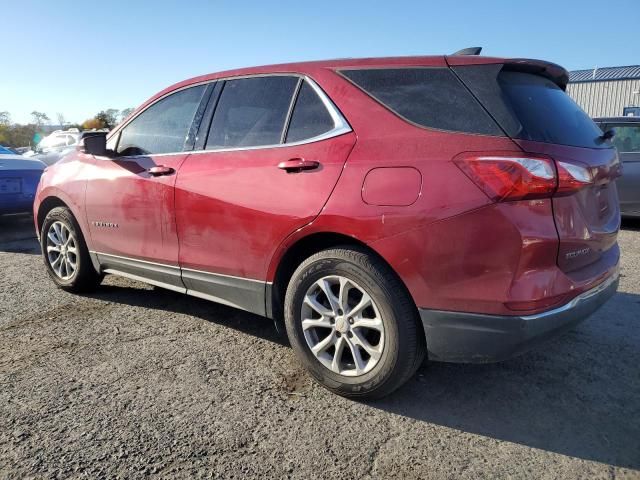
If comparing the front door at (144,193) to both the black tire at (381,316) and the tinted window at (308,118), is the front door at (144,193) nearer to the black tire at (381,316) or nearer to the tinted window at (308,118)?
the tinted window at (308,118)

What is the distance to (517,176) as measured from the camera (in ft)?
7.10

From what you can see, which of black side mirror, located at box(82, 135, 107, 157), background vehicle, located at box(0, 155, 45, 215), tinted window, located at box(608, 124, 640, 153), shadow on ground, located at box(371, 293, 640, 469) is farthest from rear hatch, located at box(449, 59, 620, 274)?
background vehicle, located at box(0, 155, 45, 215)

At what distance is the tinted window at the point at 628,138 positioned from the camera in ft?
24.2

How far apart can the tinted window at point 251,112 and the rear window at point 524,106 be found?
1.08 metres

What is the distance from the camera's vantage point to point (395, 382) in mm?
2498

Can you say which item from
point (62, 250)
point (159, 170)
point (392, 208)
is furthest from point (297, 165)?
point (62, 250)

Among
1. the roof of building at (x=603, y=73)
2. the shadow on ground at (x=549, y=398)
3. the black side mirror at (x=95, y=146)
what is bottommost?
the shadow on ground at (x=549, y=398)

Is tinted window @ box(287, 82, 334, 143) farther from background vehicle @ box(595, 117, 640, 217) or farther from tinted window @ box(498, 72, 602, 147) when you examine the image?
background vehicle @ box(595, 117, 640, 217)

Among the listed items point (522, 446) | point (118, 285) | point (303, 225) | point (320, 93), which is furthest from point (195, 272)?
point (522, 446)

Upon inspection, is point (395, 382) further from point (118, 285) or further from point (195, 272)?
point (118, 285)

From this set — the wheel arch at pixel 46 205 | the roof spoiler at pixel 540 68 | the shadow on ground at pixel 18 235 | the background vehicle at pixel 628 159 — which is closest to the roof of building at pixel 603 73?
the background vehicle at pixel 628 159

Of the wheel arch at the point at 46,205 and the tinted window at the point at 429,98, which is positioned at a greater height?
the tinted window at the point at 429,98

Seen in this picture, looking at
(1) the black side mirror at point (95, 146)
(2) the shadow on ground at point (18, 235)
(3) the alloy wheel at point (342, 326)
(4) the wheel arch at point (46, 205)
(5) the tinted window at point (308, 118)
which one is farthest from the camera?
(2) the shadow on ground at point (18, 235)

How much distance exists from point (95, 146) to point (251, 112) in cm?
147
